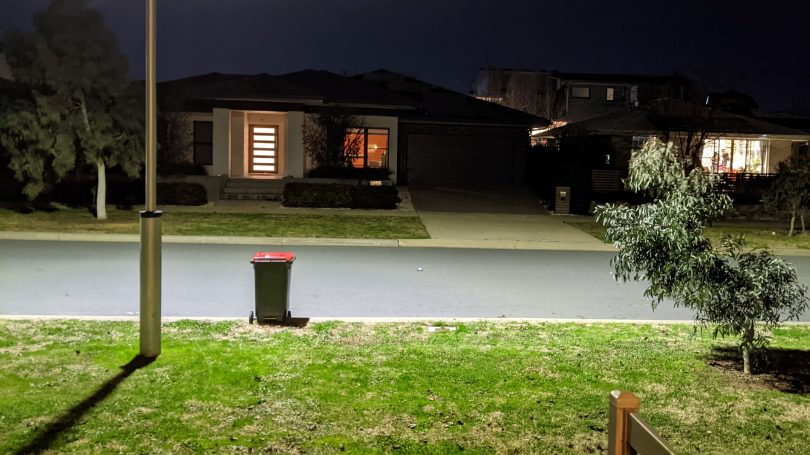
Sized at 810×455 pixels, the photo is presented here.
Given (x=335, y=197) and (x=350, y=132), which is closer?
(x=335, y=197)

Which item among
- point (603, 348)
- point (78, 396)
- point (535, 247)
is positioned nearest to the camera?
point (78, 396)

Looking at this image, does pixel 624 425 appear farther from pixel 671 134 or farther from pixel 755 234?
pixel 671 134

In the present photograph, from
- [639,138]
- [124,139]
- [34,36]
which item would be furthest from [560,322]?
[639,138]

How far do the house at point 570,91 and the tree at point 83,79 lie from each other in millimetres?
37484

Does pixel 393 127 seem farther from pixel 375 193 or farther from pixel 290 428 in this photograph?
pixel 290 428

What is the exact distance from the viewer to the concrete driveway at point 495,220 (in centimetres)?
1956

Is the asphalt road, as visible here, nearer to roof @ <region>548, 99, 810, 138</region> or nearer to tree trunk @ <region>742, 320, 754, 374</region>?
tree trunk @ <region>742, 320, 754, 374</region>

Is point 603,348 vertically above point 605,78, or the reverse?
point 605,78

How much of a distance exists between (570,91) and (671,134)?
23.6 m

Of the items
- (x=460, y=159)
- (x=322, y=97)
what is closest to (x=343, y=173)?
(x=322, y=97)

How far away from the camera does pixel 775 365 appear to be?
7902 mm

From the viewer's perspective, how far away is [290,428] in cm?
576

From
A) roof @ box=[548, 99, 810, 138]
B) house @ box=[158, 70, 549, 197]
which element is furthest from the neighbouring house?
house @ box=[158, 70, 549, 197]

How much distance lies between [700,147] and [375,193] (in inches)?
557
